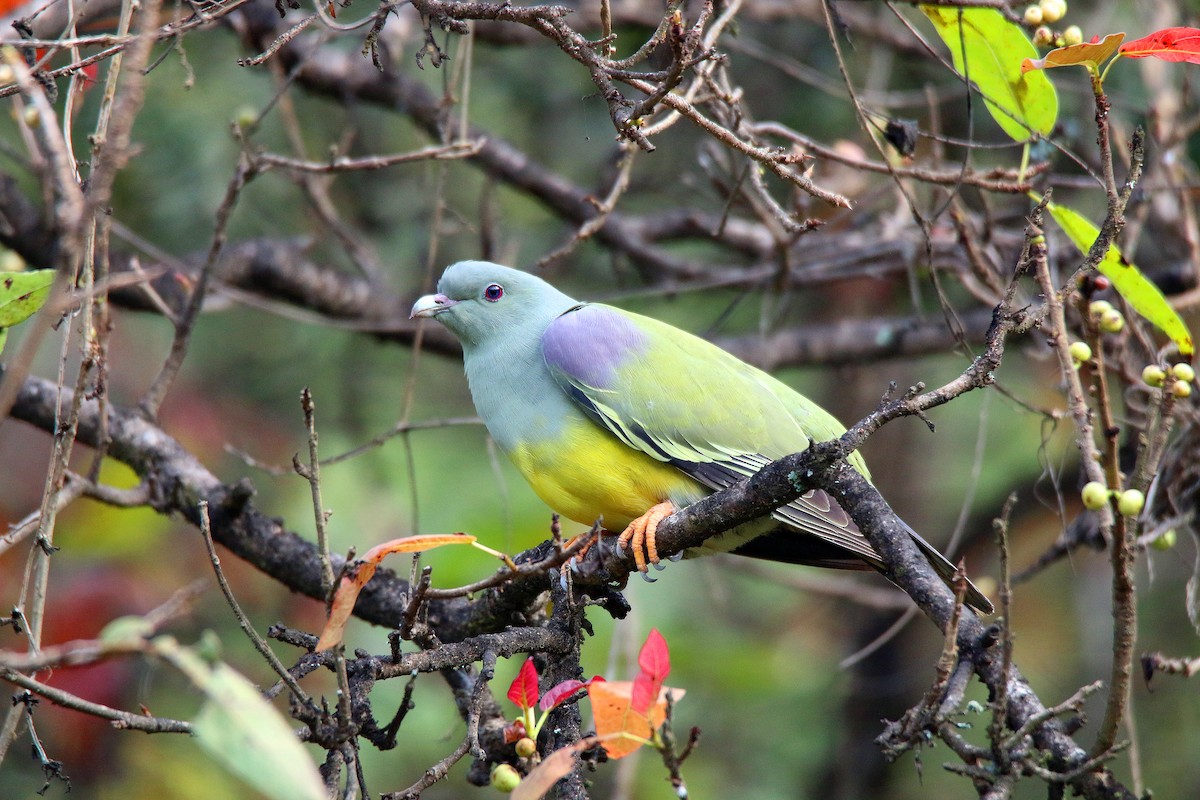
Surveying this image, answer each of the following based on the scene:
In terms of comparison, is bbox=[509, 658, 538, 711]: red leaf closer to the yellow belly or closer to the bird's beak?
the yellow belly

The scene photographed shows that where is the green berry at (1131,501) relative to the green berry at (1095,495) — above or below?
below

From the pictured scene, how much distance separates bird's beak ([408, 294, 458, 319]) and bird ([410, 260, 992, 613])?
211mm

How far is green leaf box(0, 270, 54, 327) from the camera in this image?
194 cm

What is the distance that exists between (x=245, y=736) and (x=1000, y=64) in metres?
2.24

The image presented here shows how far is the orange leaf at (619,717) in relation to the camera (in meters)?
1.73

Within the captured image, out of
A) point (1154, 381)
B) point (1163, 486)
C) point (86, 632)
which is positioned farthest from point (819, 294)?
point (86, 632)

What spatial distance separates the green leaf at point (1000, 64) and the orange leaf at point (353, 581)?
64.5 inches

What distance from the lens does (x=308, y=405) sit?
4.79 ft

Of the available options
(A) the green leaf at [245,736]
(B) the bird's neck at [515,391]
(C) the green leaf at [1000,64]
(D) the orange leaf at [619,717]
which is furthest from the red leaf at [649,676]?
(C) the green leaf at [1000,64]

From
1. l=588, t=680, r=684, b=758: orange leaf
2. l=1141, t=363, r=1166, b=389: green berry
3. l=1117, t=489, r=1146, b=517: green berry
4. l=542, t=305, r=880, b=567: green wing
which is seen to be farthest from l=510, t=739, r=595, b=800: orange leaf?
l=1141, t=363, r=1166, b=389: green berry

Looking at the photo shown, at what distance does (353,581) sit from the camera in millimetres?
1710

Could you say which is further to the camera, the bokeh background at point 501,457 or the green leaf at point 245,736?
the bokeh background at point 501,457

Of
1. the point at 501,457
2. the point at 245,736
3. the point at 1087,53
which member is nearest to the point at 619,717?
A: the point at 245,736

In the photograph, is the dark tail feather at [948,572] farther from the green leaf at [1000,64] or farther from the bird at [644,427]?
the green leaf at [1000,64]
